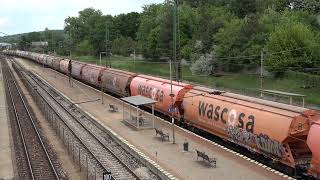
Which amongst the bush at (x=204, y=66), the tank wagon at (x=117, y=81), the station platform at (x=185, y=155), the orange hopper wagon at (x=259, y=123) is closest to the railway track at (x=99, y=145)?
the station platform at (x=185, y=155)

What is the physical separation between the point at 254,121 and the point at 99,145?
11086 millimetres

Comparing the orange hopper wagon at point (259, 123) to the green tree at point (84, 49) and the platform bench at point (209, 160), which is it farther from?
the green tree at point (84, 49)

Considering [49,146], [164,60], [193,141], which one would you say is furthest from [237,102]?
[164,60]

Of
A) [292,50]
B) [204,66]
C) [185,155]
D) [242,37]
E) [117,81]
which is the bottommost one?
[185,155]

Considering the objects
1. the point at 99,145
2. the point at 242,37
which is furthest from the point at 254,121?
the point at 242,37

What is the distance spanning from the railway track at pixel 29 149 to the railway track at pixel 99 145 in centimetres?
261

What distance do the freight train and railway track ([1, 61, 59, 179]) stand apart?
31.8 ft

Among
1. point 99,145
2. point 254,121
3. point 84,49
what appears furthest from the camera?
point 84,49

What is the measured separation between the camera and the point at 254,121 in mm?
23531

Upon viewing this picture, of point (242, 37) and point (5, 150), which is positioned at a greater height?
point (242, 37)

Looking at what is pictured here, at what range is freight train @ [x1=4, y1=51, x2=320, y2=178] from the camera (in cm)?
2084

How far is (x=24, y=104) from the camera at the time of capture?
165 feet

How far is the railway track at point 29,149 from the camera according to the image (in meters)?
24.5

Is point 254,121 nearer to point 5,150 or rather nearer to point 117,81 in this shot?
point 5,150
